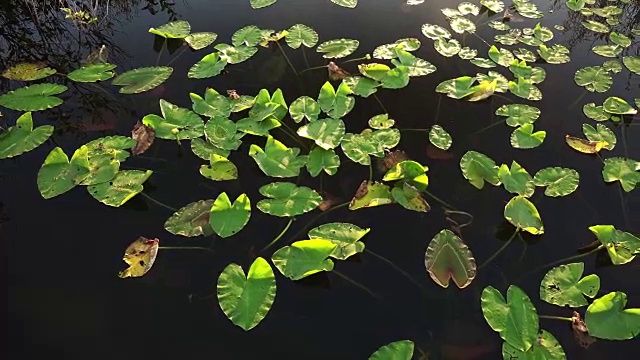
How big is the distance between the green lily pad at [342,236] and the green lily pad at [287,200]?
4.0 inches

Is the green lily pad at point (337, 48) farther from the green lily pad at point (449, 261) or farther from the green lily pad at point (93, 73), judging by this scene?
the green lily pad at point (449, 261)

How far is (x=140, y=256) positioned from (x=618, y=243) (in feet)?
5.16

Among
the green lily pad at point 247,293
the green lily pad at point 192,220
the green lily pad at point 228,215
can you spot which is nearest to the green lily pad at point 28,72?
the green lily pad at point 192,220

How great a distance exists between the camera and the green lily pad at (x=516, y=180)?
5.87ft

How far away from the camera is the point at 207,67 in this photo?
229cm

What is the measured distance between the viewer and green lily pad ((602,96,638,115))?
219 centimetres

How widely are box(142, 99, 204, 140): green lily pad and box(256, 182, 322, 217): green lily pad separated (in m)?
0.45

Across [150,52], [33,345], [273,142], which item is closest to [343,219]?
[273,142]

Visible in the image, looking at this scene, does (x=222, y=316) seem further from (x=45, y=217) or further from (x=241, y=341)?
(x=45, y=217)

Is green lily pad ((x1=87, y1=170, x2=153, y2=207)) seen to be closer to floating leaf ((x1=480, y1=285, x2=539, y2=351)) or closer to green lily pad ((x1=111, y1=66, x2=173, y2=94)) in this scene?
green lily pad ((x1=111, y1=66, x2=173, y2=94))

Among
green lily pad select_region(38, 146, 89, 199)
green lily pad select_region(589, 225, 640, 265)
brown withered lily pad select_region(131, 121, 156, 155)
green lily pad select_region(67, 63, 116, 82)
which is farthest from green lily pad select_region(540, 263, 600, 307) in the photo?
green lily pad select_region(67, 63, 116, 82)

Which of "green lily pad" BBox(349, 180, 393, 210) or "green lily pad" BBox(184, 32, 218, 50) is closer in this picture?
"green lily pad" BBox(349, 180, 393, 210)

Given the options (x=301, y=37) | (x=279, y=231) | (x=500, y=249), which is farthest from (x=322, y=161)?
(x=301, y=37)

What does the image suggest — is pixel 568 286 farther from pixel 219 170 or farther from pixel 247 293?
pixel 219 170
